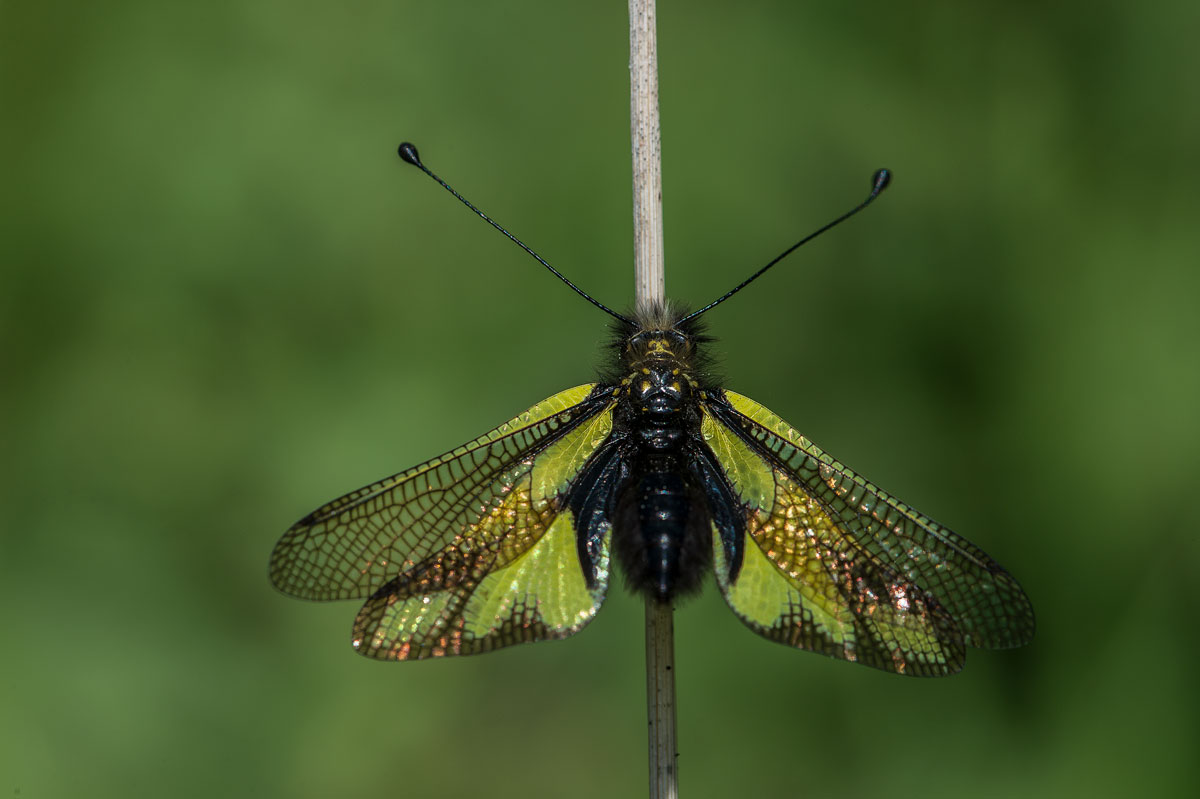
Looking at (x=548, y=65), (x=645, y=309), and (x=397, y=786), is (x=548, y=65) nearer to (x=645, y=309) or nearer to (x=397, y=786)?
(x=645, y=309)

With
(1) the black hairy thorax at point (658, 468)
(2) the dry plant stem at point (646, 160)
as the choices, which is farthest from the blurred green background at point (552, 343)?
(1) the black hairy thorax at point (658, 468)

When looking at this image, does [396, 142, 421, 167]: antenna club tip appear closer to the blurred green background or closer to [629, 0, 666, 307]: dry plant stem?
[629, 0, 666, 307]: dry plant stem

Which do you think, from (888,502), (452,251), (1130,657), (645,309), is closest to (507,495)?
(645,309)

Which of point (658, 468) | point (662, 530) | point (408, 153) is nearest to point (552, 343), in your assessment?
point (408, 153)

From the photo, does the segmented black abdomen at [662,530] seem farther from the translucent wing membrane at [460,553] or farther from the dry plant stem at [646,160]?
the dry plant stem at [646,160]

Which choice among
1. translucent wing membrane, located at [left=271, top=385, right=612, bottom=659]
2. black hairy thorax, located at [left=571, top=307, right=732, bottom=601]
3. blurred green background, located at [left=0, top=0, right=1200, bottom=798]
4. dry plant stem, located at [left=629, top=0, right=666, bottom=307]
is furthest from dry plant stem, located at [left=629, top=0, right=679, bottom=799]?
blurred green background, located at [left=0, top=0, right=1200, bottom=798]
